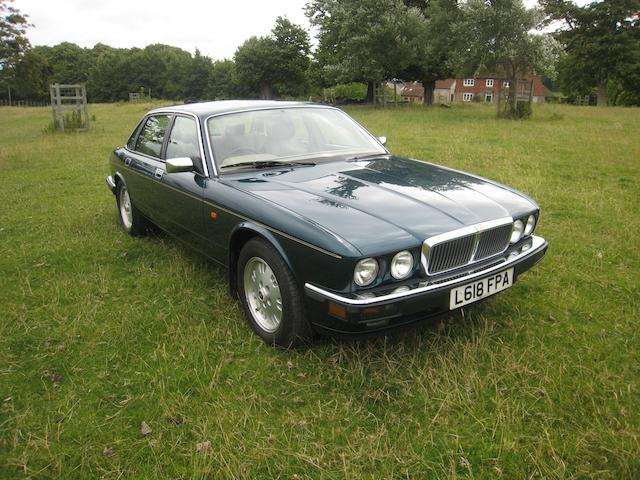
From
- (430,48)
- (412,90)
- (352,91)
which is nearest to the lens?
(430,48)

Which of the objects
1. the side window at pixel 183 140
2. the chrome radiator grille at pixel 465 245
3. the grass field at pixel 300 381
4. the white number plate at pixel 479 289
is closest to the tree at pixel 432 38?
the side window at pixel 183 140

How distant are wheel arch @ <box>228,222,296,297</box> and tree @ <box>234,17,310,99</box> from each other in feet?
147

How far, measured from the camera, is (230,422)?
2.47 meters

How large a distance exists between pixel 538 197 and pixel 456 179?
3640 mm

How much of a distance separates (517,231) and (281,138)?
1871 mm

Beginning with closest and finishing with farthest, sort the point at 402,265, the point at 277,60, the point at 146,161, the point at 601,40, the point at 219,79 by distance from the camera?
the point at 402,265 < the point at 146,161 < the point at 601,40 < the point at 277,60 < the point at 219,79

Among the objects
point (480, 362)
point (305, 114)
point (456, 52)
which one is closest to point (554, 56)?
point (456, 52)

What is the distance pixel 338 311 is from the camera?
98.0 inches

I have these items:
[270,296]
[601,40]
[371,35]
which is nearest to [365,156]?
[270,296]

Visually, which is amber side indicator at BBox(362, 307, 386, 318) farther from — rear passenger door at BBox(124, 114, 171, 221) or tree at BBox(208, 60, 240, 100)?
tree at BBox(208, 60, 240, 100)

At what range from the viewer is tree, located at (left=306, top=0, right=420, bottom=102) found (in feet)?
82.0

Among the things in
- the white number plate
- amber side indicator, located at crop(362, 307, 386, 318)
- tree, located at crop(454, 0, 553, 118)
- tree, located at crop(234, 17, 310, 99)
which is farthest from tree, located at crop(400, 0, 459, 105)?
amber side indicator, located at crop(362, 307, 386, 318)

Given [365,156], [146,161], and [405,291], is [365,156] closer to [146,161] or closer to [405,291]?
[405,291]

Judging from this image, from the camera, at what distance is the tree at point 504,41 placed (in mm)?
18234
